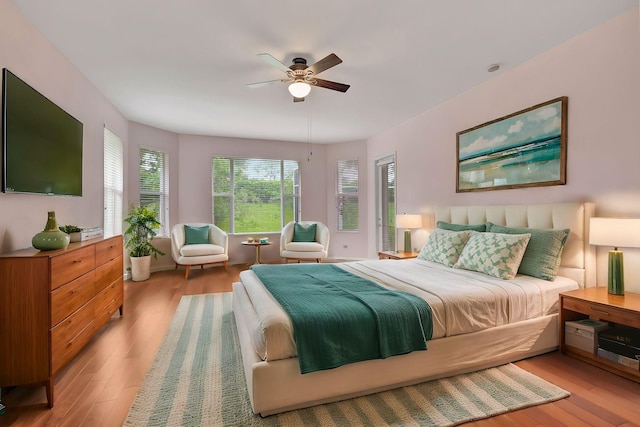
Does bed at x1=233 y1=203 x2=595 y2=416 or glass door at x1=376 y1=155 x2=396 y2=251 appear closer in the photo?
bed at x1=233 y1=203 x2=595 y2=416

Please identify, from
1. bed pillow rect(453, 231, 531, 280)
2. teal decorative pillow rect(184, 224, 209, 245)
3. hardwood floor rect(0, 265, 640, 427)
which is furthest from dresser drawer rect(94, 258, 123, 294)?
bed pillow rect(453, 231, 531, 280)

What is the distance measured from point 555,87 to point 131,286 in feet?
18.5

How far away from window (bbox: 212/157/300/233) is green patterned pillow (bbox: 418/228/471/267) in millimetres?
3788

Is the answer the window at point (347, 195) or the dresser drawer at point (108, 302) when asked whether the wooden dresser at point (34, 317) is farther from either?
the window at point (347, 195)

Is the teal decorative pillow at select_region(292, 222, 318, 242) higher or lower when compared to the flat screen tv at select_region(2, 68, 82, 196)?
lower

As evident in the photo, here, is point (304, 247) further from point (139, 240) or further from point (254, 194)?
point (139, 240)

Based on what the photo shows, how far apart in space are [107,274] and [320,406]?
7.46ft

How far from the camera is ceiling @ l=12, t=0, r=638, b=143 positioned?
7.36ft

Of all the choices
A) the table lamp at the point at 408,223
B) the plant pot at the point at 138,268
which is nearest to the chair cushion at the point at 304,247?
the table lamp at the point at 408,223

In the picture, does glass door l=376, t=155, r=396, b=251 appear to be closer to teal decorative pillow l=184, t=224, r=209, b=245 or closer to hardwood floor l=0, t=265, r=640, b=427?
teal decorative pillow l=184, t=224, r=209, b=245

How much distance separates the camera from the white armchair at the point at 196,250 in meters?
5.06

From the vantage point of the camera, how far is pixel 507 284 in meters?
2.43

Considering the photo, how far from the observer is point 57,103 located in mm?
2846

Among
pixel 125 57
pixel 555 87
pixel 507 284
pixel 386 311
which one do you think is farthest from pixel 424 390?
pixel 125 57
